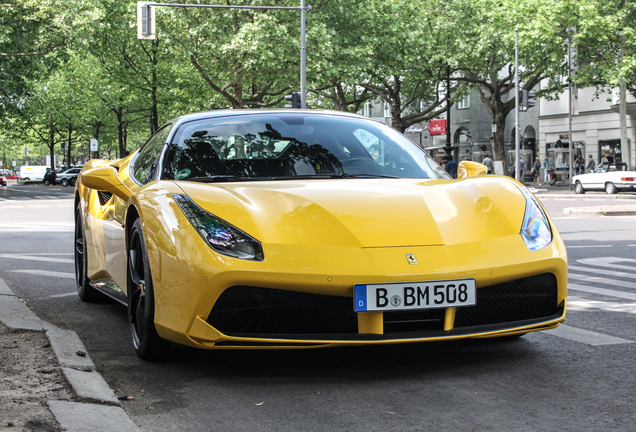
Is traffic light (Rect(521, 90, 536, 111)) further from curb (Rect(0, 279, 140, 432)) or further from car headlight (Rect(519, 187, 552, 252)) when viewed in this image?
curb (Rect(0, 279, 140, 432))

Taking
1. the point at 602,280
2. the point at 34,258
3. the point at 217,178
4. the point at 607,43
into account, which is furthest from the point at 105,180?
the point at 607,43

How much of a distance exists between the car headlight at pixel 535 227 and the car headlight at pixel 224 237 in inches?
49.7

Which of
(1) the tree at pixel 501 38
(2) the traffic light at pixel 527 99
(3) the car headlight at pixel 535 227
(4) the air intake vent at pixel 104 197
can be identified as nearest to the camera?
(3) the car headlight at pixel 535 227

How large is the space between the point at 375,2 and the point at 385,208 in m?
33.5

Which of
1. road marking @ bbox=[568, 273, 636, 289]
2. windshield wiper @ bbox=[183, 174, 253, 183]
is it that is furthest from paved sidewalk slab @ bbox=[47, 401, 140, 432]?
road marking @ bbox=[568, 273, 636, 289]

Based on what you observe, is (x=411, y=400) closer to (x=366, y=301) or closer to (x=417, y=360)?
(x=366, y=301)

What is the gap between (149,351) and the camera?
4.04m

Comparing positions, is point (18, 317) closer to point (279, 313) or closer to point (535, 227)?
point (279, 313)

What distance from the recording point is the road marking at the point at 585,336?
4551 millimetres

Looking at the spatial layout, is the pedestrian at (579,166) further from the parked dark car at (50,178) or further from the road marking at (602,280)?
the parked dark car at (50,178)

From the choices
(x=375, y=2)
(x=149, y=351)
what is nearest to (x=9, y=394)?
(x=149, y=351)

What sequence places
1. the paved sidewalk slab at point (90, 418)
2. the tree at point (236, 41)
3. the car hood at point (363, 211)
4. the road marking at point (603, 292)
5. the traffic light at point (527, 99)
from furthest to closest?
the tree at point (236, 41) → the traffic light at point (527, 99) → the road marking at point (603, 292) → the car hood at point (363, 211) → the paved sidewalk slab at point (90, 418)

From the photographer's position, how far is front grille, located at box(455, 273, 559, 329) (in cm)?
361

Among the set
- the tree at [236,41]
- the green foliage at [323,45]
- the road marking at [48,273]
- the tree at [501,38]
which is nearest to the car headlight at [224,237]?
the road marking at [48,273]
